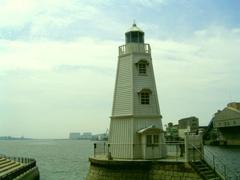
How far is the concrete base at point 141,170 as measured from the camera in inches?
978

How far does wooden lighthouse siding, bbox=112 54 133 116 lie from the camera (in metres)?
30.2

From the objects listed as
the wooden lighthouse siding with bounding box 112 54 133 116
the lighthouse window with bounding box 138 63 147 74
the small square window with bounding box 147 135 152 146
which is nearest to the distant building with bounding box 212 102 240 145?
the lighthouse window with bounding box 138 63 147 74

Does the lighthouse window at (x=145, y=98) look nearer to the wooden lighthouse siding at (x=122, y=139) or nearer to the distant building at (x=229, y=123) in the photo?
the wooden lighthouse siding at (x=122, y=139)

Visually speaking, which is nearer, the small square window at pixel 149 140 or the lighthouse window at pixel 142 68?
the small square window at pixel 149 140

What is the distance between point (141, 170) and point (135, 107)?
533cm

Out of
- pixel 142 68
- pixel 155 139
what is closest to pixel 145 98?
pixel 142 68

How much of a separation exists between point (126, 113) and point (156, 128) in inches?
103

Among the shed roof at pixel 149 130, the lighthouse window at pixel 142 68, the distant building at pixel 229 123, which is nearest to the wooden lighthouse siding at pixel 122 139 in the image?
the shed roof at pixel 149 130

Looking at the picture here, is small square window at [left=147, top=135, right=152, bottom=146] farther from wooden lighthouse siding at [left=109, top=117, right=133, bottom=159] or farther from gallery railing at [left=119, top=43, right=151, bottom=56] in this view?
gallery railing at [left=119, top=43, right=151, bottom=56]

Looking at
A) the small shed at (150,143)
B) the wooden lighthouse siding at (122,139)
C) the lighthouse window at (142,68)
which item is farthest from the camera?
the lighthouse window at (142,68)

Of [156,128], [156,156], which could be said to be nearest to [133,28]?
[156,128]

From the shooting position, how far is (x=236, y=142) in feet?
386

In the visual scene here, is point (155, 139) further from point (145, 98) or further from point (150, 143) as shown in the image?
point (145, 98)

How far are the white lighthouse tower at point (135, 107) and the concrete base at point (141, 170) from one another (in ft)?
6.39
